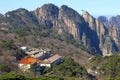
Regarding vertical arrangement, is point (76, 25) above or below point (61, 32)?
above

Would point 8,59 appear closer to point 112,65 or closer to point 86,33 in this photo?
point 112,65

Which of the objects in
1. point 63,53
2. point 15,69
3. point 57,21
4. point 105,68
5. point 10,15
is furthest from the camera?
point 57,21

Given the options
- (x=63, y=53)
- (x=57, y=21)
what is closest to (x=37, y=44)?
(x=63, y=53)

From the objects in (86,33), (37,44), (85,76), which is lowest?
(85,76)

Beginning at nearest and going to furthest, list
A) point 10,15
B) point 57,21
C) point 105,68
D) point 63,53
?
point 105,68, point 63,53, point 10,15, point 57,21

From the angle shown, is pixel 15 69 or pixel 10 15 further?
pixel 10 15

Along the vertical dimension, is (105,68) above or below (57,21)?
below

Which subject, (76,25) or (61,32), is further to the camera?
(76,25)

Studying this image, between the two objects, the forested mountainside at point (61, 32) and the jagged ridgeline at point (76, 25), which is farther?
the jagged ridgeline at point (76, 25)

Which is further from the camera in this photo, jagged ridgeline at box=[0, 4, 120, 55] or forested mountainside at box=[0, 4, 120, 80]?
jagged ridgeline at box=[0, 4, 120, 55]

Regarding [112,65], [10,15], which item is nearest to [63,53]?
[112,65]
